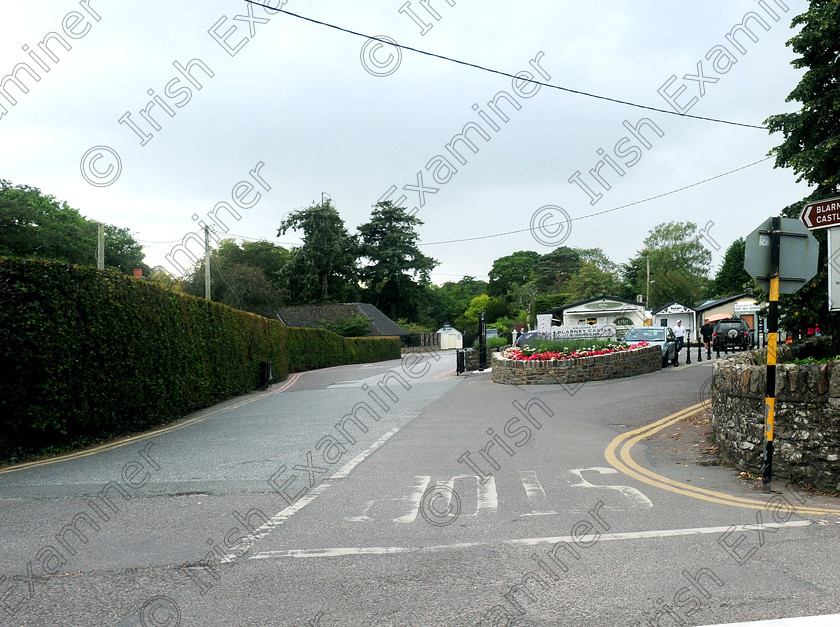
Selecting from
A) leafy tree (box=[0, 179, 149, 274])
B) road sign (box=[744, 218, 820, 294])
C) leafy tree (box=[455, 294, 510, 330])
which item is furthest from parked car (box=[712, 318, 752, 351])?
leafy tree (box=[455, 294, 510, 330])

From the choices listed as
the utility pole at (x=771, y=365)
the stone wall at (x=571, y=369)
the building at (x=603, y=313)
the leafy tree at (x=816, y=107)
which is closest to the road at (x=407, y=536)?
the utility pole at (x=771, y=365)

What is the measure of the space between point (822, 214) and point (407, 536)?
635cm

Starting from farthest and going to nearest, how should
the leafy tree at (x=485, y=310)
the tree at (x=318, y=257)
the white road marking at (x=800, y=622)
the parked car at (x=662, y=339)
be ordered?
the leafy tree at (x=485, y=310), the tree at (x=318, y=257), the parked car at (x=662, y=339), the white road marking at (x=800, y=622)

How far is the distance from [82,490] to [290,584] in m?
4.55

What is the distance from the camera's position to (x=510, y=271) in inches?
4579

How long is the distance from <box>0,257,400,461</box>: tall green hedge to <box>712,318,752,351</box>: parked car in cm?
2467

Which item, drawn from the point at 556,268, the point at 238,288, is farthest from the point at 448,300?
the point at 238,288

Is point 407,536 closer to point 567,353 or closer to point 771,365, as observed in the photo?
point 771,365

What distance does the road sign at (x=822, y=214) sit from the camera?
8016mm

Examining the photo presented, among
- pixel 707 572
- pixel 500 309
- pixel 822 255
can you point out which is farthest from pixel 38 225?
pixel 500 309

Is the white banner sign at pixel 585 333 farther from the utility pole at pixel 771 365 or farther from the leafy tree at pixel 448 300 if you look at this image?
the leafy tree at pixel 448 300

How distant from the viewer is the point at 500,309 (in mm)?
102562

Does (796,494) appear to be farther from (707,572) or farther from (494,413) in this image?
(494,413)

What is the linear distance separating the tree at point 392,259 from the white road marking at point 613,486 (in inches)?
2728
